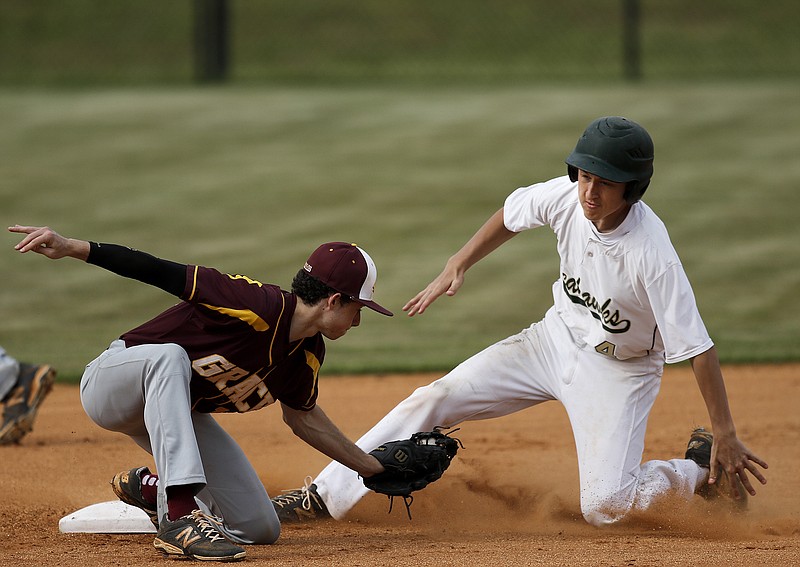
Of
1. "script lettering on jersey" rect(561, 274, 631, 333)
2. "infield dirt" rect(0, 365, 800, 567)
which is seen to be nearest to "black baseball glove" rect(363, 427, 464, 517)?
"infield dirt" rect(0, 365, 800, 567)

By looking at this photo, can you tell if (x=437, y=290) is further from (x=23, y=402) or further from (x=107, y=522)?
(x=23, y=402)

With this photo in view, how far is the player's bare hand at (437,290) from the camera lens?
500 cm

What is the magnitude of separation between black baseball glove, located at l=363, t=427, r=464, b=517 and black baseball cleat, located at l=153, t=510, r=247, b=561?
0.81 meters

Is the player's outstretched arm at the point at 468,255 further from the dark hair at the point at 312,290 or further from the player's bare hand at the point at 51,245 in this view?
the player's bare hand at the point at 51,245

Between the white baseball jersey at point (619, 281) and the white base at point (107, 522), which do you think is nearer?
the white baseball jersey at point (619, 281)

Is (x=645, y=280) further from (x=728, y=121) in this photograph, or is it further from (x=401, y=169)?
(x=728, y=121)

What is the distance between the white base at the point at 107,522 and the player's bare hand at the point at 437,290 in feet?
4.85

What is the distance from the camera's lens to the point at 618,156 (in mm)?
4648

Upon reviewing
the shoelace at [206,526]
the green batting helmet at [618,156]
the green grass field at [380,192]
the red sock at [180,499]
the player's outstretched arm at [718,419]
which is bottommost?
the shoelace at [206,526]

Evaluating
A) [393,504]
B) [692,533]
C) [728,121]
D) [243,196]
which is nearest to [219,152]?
[243,196]

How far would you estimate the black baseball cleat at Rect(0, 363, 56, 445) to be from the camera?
6.36m

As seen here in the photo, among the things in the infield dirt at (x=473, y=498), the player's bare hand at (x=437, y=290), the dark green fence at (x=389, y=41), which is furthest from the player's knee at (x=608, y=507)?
the dark green fence at (x=389, y=41)

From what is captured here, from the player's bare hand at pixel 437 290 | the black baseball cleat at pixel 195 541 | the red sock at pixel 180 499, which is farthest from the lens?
the player's bare hand at pixel 437 290

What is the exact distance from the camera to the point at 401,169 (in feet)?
48.3
